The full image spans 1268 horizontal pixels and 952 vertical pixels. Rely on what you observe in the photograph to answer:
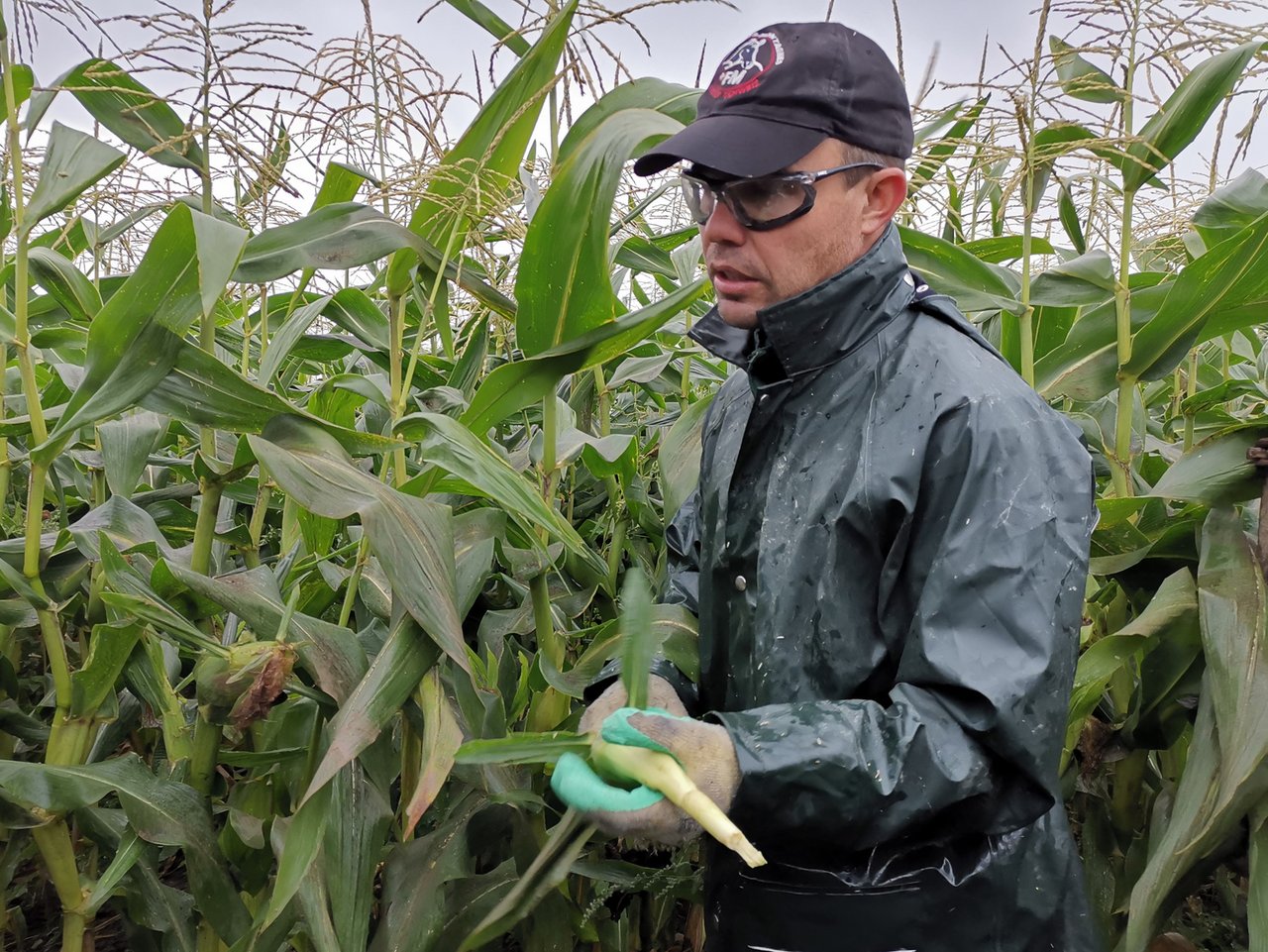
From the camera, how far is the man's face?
54.1 inches

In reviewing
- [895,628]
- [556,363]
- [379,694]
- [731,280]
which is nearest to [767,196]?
[731,280]

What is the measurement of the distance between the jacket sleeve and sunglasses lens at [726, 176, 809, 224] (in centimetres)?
36

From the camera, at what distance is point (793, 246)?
1.38 m

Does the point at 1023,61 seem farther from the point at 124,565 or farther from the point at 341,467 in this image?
the point at 124,565

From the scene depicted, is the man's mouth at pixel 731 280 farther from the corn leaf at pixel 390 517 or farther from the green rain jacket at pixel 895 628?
the corn leaf at pixel 390 517

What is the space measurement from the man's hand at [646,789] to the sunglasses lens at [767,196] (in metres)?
0.69

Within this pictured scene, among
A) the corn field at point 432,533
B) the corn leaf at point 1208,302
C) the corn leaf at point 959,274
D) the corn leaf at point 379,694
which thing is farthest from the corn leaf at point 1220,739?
the corn leaf at point 379,694

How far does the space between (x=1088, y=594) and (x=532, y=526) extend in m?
1.14

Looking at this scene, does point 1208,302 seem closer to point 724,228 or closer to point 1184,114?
point 1184,114

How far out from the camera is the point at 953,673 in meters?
1.14

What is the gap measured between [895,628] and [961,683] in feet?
0.64

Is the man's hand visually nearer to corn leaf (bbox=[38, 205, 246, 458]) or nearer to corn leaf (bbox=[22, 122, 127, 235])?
corn leaf (bbox=[38, 205, 246, 458])

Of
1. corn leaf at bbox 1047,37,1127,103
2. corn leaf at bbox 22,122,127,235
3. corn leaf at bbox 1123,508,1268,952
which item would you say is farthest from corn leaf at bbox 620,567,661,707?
corn leaf at bbox 1047,37,1127,103

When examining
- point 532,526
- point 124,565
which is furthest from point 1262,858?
point 124,565
